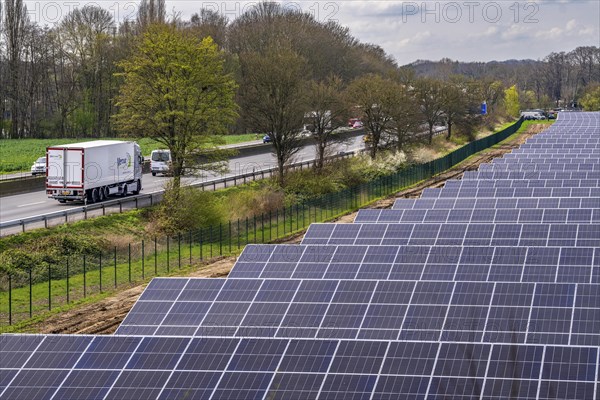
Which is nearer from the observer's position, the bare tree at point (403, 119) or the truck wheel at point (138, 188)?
the truck wheel at point (138, 188)

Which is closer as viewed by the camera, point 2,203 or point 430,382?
point 430,382

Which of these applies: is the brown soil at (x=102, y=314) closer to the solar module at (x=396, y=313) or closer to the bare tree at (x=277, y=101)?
the solar module at (x=396, y=313)

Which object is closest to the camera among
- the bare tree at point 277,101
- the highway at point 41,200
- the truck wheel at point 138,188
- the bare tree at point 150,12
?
the highway at point 41,200

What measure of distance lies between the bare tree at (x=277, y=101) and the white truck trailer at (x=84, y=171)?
14647 millimetres

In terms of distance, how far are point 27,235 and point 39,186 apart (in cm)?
1942

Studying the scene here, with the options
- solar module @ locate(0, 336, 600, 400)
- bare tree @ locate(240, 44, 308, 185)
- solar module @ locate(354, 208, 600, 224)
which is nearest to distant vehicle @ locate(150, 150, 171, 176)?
bare tree @ locate(240, 44, 308, 185)

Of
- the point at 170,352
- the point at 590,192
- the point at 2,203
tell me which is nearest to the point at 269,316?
the point at 170,352

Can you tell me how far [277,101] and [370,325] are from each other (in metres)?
47.7

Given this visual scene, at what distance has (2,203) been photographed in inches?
2338

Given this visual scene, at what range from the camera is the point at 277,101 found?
238ft

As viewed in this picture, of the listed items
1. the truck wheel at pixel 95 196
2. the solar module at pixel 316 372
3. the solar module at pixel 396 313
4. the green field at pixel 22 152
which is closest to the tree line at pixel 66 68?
the green field at pixel 22 152

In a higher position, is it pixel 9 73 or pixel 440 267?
pixel 9 73

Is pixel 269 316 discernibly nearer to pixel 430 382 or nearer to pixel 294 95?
pixel 430 382

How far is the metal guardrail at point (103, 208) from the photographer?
48.8 m
